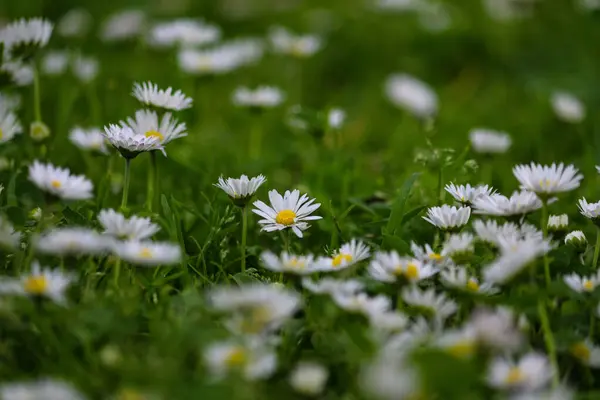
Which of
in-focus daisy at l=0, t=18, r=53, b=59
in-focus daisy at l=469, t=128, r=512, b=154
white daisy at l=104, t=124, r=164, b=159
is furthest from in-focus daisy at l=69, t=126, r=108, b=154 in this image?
in-focus daisy at l=469, t=128, r=512, b=154

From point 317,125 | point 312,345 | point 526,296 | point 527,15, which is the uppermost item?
point 527,15

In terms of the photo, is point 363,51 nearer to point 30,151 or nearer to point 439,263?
point 30,151

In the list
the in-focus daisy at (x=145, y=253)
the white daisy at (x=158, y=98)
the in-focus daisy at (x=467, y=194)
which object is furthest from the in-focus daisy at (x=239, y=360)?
the white daisy at (x=158, y=98)

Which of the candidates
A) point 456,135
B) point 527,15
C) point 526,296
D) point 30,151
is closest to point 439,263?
point 526,296

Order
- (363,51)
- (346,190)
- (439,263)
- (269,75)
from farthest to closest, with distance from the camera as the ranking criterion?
(363,51), (269,75), (346,190), (439,263)

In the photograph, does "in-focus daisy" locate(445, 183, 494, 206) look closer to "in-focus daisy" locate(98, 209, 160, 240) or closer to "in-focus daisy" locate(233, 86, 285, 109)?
"in-focus daisy" locate(98, 209, 160, 240)

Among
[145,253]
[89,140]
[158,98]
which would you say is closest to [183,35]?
[89,140]

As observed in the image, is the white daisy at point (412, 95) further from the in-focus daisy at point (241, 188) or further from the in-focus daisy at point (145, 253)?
the in-focus daisy at point (145, 253)

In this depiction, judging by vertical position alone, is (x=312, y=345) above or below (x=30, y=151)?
below
